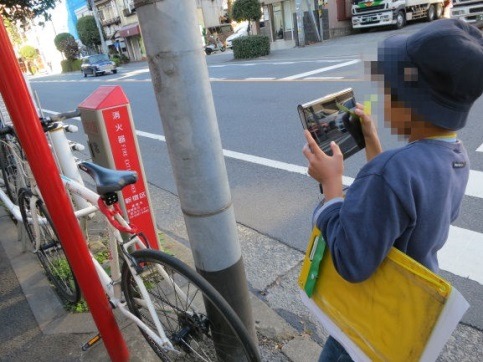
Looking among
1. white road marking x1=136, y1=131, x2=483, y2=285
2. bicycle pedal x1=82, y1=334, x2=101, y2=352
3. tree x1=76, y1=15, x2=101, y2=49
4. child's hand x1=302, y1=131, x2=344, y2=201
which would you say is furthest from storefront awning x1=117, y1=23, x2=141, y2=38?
child's hand x1=302, y1=131, x2=344, y2=201

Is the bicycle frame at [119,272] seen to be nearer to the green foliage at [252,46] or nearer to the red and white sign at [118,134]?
the red and white sign at [118,134]

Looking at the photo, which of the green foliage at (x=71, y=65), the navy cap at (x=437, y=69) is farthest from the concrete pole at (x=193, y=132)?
the green foliage at (x=71, y=65)

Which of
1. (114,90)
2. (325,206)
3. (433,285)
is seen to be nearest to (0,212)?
(114,90)

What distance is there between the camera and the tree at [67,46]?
43.2 meters

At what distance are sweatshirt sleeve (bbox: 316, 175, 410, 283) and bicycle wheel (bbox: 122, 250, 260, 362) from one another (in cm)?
81

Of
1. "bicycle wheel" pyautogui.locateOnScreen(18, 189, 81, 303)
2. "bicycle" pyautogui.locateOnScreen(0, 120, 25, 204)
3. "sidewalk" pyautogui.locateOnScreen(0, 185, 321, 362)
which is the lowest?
"sidewalk" pyautogui.locateOnScreen(0, 185, 321, 362)

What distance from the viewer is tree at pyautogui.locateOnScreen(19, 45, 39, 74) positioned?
51.0 m

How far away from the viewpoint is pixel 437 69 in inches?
39.2

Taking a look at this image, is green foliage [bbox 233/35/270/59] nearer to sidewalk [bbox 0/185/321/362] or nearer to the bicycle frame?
sidewalk [bbox 0/185/321/362]

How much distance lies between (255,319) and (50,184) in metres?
1.51

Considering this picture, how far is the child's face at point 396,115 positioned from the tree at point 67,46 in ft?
157

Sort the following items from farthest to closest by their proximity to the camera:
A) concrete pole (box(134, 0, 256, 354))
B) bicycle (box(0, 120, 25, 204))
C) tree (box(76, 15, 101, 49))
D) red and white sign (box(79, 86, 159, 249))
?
→ 1. tree (box(76, 15, 101, 49))
2. bicycle (box(0, 120, 25, 204))
3. red and white sign (box(79, 86, 159, 249))
4. concrete pole (box(134, 0, 256, 354))

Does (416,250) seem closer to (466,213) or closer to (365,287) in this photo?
(365,287)

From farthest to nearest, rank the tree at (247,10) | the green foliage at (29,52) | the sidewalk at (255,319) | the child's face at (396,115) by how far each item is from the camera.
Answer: the green foliage at (29,52) < the tree at (247,10) < the sidewalk at (255,319) < the child's face at (396,115)
